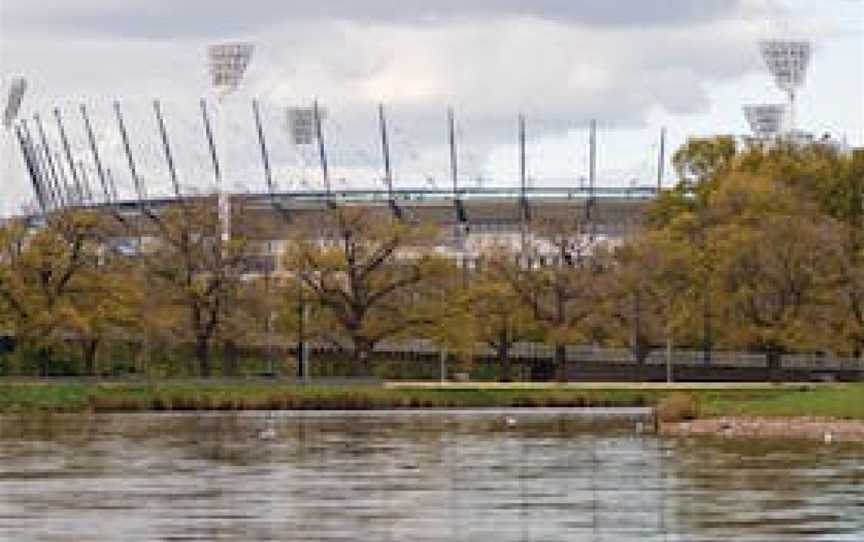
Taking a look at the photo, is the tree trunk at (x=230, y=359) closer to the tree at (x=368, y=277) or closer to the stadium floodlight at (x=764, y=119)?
the tree at (x=368, y=277)

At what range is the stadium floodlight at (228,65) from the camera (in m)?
155

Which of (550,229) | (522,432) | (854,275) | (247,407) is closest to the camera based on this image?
(522,432)

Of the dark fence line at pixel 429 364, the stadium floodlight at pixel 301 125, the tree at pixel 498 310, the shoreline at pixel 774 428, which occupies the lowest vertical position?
the dark fence line at pixel 429 364

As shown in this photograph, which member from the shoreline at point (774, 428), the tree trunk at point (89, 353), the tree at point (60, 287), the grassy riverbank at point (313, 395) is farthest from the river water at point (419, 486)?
the tree trunk at point (89, 353)

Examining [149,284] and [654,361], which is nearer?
[149,284]

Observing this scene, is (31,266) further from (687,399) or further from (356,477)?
(356,477)

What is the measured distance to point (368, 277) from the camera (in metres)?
125

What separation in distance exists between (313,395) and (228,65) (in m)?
54.9

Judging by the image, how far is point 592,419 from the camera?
9038 cm

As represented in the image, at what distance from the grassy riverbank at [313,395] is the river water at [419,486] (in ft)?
59.9

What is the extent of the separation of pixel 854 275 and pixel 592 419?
Result: 29.9 meters

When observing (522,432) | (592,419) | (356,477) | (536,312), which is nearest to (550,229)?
(536,312)

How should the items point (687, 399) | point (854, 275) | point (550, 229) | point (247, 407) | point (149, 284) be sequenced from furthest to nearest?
point (550, 229), point (149, 284), point (854, 275), point (247, 407), point (687, 399)

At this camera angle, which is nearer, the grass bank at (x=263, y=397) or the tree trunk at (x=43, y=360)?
the grass bank at (x=263, y=397)
